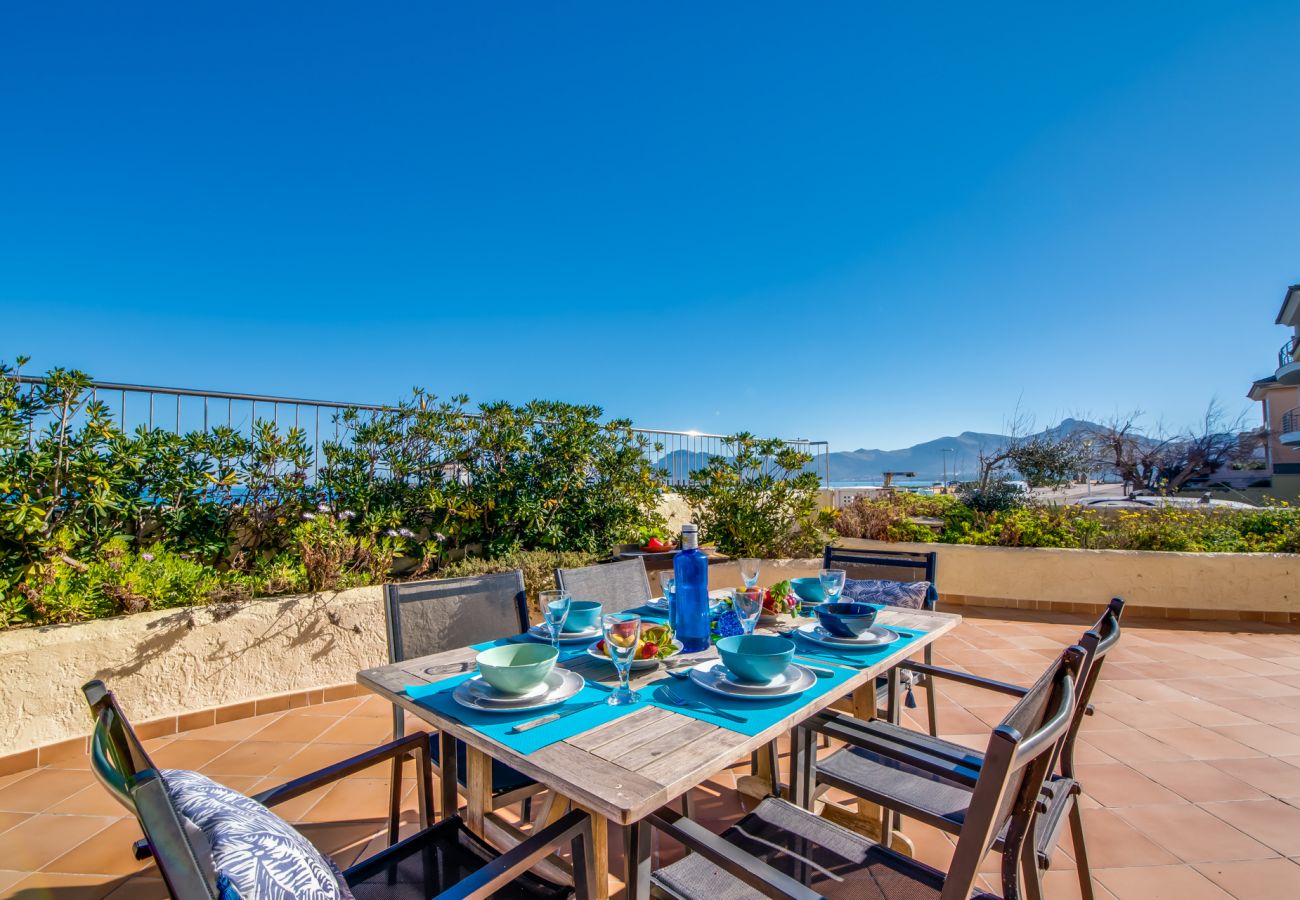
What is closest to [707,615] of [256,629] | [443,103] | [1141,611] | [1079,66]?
[256,629]

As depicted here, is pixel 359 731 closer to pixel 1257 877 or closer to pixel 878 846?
pixel 878 846

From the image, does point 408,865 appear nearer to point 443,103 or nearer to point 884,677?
point 884,677

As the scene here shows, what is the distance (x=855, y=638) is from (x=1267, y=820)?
1805 millimetres

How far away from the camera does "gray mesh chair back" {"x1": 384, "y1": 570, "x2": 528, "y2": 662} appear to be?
5.75 ft

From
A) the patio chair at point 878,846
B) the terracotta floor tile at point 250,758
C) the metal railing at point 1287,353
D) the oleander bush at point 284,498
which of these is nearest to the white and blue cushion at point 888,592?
the patio chair at point 878,846

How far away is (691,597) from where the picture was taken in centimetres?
161

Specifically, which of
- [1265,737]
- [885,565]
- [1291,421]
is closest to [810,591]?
[885,565]

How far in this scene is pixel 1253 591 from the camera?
467cm

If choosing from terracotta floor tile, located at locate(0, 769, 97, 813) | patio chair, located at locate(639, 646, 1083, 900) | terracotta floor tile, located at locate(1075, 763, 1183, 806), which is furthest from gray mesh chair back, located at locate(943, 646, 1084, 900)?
terracotta floor tile, located at locate(0, 769, 97, 813)

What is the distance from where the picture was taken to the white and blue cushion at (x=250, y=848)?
0.62 m

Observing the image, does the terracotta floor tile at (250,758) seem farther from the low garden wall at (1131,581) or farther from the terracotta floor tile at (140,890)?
the low garden wall at (1131,581)

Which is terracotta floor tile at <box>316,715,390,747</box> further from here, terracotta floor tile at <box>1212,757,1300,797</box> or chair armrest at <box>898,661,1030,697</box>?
terracotta floor tile at <box>1212,757,1300,797</box>

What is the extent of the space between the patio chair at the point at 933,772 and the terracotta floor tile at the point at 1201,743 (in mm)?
1698

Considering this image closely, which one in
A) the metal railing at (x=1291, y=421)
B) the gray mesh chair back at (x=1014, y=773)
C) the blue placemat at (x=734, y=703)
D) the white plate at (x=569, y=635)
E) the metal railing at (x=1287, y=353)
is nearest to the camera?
the gray mesh chair back at (x=1014, y=773)
